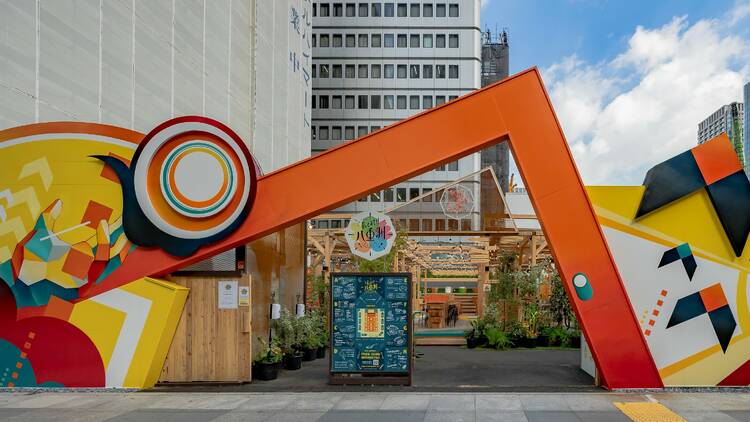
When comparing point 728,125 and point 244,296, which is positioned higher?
point 728,125

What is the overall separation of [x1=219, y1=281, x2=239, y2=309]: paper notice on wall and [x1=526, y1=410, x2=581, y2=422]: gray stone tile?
5.52 metres

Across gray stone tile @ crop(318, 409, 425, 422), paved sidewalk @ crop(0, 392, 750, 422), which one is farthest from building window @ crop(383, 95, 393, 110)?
gray stone tile @ crop(318, 409, 425, 422)

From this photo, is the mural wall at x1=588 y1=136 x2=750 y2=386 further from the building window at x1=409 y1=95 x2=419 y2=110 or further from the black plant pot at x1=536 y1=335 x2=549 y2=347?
the building window at x1=409 y1=95 x2=419 y2=110

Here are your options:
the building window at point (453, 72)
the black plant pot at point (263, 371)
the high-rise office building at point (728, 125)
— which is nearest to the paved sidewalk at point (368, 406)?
the black plant pot at point (263, 371)

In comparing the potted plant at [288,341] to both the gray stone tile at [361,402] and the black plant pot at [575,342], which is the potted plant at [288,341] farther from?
the black plant pot at [575,342]

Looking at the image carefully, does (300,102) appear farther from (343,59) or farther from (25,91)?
(343,59)

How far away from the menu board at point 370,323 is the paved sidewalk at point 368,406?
43.8 inches

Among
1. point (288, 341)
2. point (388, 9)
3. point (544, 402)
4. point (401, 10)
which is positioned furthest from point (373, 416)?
point (388, 9)

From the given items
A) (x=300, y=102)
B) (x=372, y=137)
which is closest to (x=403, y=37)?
(x=300, y=102)

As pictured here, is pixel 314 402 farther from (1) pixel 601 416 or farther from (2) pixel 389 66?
(2) pixel 389 66

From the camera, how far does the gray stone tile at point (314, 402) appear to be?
28.9 ft

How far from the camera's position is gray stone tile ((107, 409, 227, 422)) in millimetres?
8102

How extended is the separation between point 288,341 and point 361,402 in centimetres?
Result: 453

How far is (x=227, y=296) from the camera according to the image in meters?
10.9
